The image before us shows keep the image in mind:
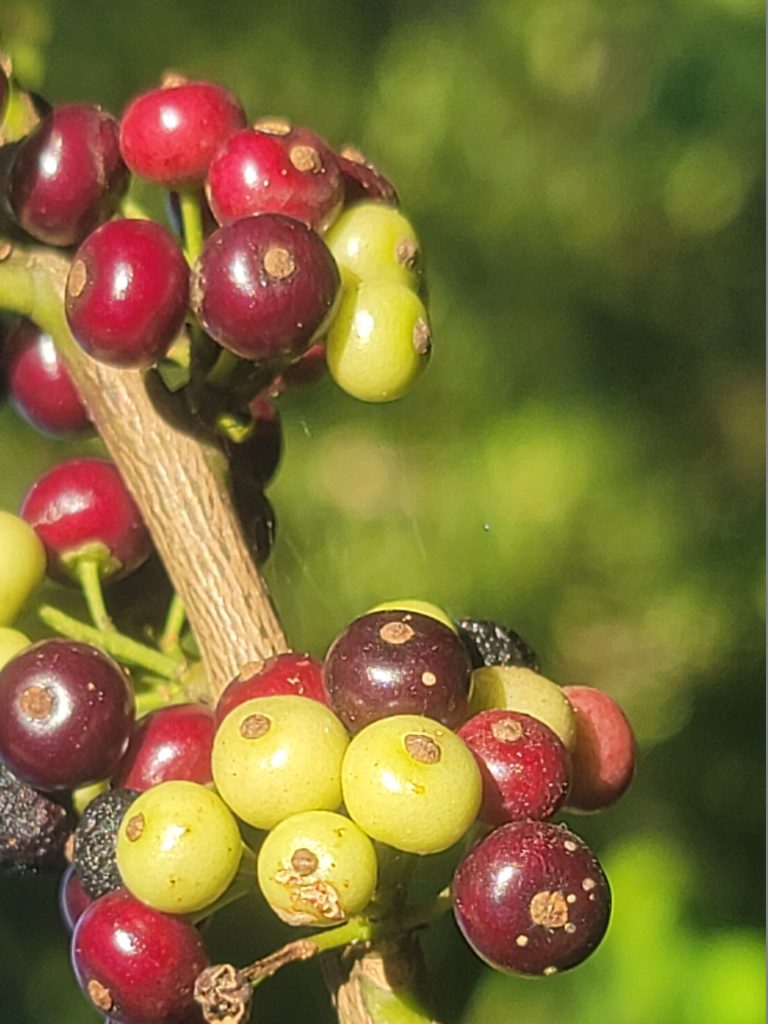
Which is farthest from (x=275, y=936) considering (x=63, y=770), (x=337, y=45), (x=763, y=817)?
(x=337, y=45)

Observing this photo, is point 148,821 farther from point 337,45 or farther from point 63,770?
point 337,45

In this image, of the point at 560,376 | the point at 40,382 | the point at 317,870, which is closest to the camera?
the point at 317,870

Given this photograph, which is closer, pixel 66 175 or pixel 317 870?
pixel 317 870

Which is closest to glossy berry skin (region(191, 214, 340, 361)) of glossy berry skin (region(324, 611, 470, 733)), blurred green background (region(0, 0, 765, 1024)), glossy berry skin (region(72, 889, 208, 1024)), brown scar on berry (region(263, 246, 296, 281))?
brown scar on berry (region(263, 246, 296, 281))

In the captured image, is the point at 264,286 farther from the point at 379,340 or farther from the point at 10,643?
the point at 10,643

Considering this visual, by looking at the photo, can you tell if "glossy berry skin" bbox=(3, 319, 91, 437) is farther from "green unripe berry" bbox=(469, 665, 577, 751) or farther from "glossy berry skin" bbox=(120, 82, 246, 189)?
"green unripe berry" bbox=(469, 665, 577, 751)

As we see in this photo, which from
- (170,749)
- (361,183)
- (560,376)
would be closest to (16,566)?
(170,749)
